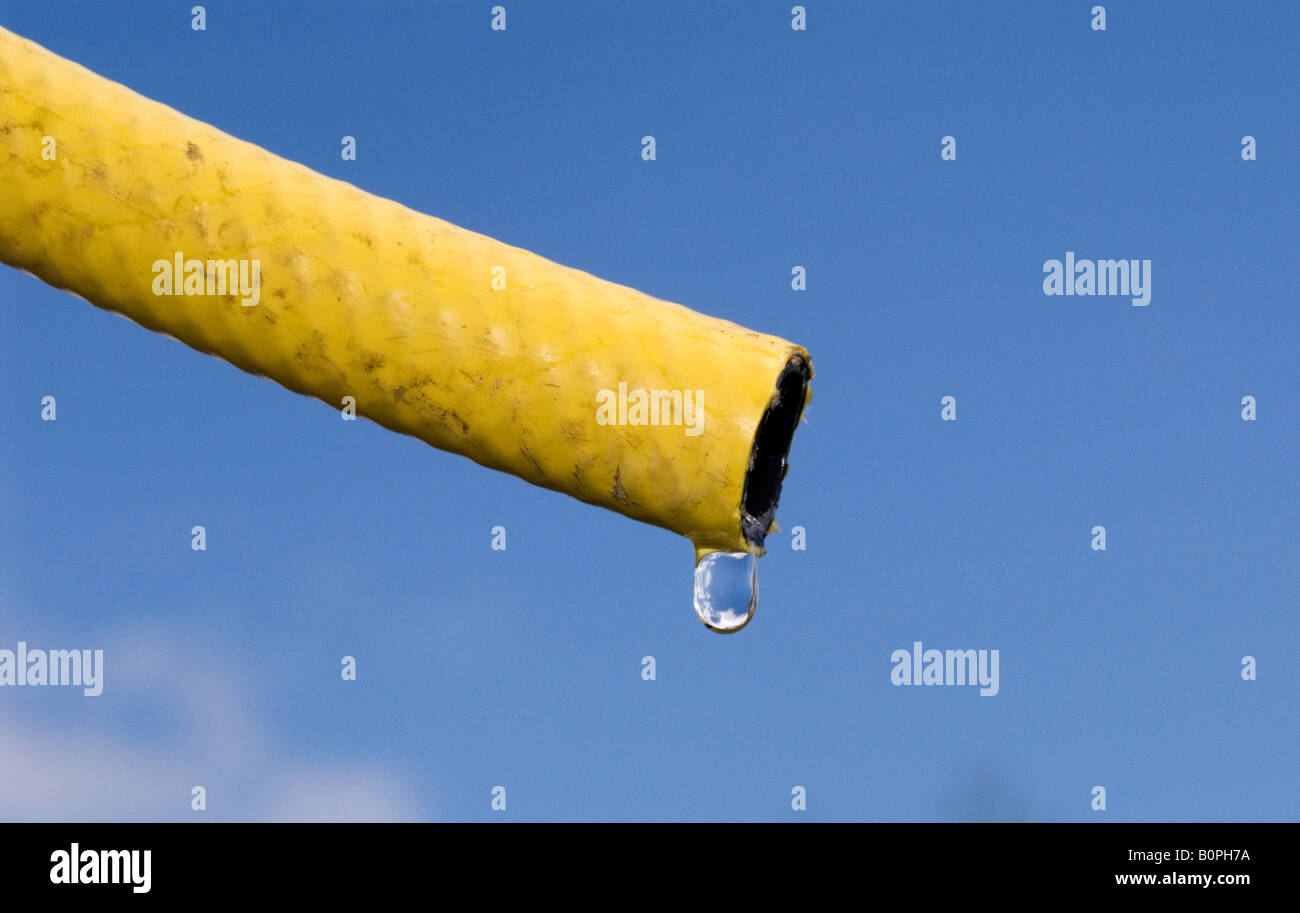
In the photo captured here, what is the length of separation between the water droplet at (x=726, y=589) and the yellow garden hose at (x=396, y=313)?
12cm

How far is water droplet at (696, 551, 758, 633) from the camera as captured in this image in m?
3.22

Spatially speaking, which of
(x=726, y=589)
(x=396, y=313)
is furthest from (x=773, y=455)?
(x=396, y=313)

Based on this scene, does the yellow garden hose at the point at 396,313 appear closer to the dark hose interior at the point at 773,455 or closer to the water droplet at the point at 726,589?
the dark hose interior at the point at 773,455

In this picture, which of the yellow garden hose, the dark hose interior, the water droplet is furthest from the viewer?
the water droplet

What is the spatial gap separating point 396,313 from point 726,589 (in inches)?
41.5

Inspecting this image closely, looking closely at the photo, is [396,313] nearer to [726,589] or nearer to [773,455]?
[773,455]

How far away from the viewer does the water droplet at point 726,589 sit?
322cm

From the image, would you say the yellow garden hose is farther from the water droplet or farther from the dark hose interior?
the water droplet

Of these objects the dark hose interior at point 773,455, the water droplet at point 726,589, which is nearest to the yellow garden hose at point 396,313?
the dark hose interior at point 773,455

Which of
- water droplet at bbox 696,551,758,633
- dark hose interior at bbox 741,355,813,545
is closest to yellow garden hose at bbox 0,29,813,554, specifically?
dark hose interior at bbox 741,355,813,545

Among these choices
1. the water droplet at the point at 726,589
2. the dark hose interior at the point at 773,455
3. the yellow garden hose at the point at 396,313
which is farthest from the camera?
the water droplet at the point at 726,589

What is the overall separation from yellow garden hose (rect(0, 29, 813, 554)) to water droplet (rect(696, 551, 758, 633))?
12cm

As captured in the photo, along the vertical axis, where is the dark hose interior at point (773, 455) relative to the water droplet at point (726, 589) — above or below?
above

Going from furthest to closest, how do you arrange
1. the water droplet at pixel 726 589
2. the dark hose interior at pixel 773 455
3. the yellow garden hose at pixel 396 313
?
the water droplet at pixel 726 589, the dark hose interior at pixel 773 455, the yellow garden hose at pixel 396 313
